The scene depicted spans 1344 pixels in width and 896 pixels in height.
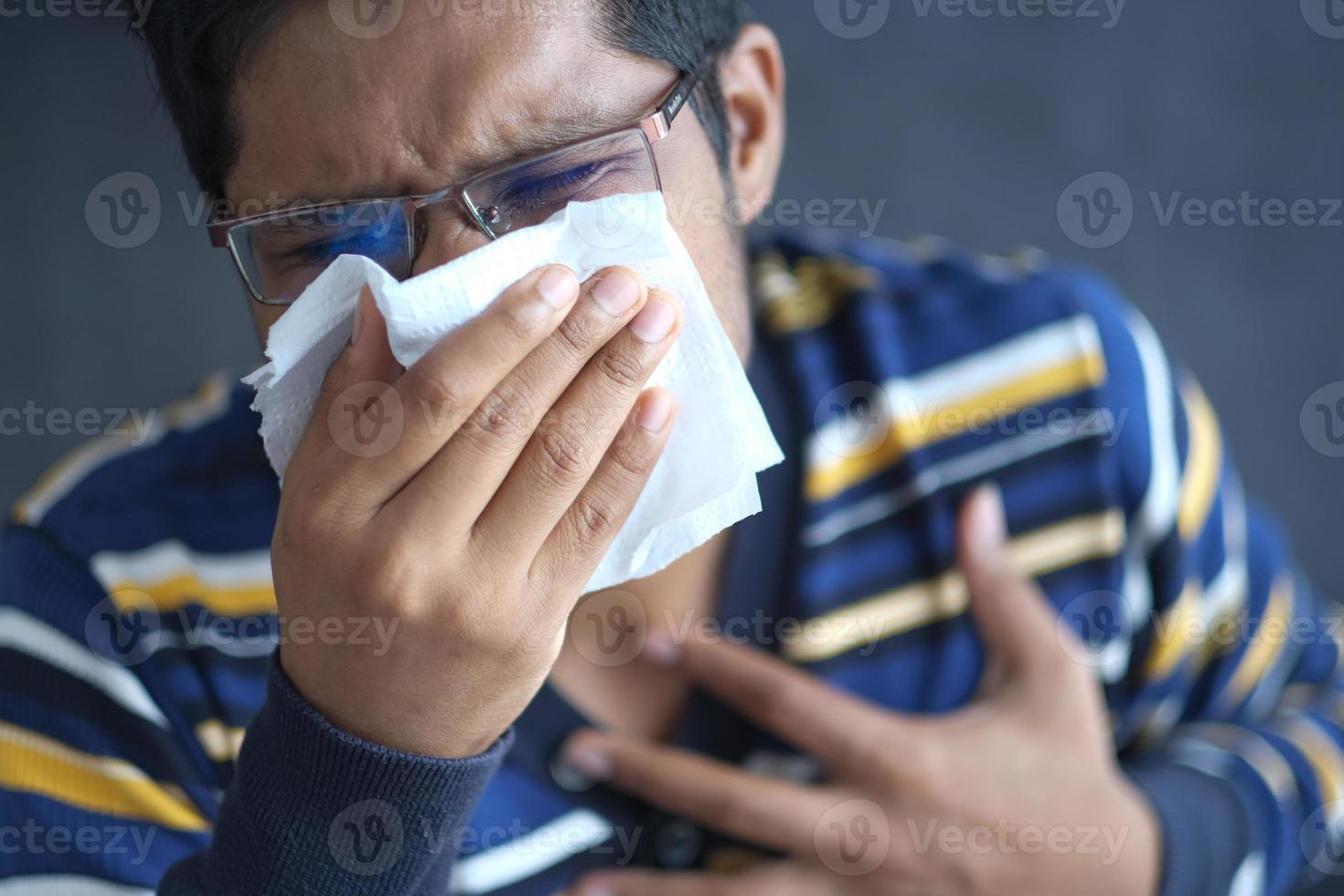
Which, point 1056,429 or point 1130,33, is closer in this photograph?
point 1056,429

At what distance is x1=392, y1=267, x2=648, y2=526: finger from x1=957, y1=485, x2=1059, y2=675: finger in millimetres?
641

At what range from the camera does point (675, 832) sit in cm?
110

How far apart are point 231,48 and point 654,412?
45 cm

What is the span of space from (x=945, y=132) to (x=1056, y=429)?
2.12 ft

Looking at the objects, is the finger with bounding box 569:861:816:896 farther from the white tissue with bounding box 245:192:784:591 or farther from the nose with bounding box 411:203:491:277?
the nose with bounding box 411:203:491:277

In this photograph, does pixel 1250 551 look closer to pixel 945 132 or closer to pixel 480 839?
pixel 945 132

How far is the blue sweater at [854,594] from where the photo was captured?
1.05m

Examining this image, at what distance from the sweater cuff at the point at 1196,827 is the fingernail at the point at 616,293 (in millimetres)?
838

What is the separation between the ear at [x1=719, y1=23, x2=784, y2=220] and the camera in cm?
108

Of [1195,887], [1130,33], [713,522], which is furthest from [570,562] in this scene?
[1130,33]
